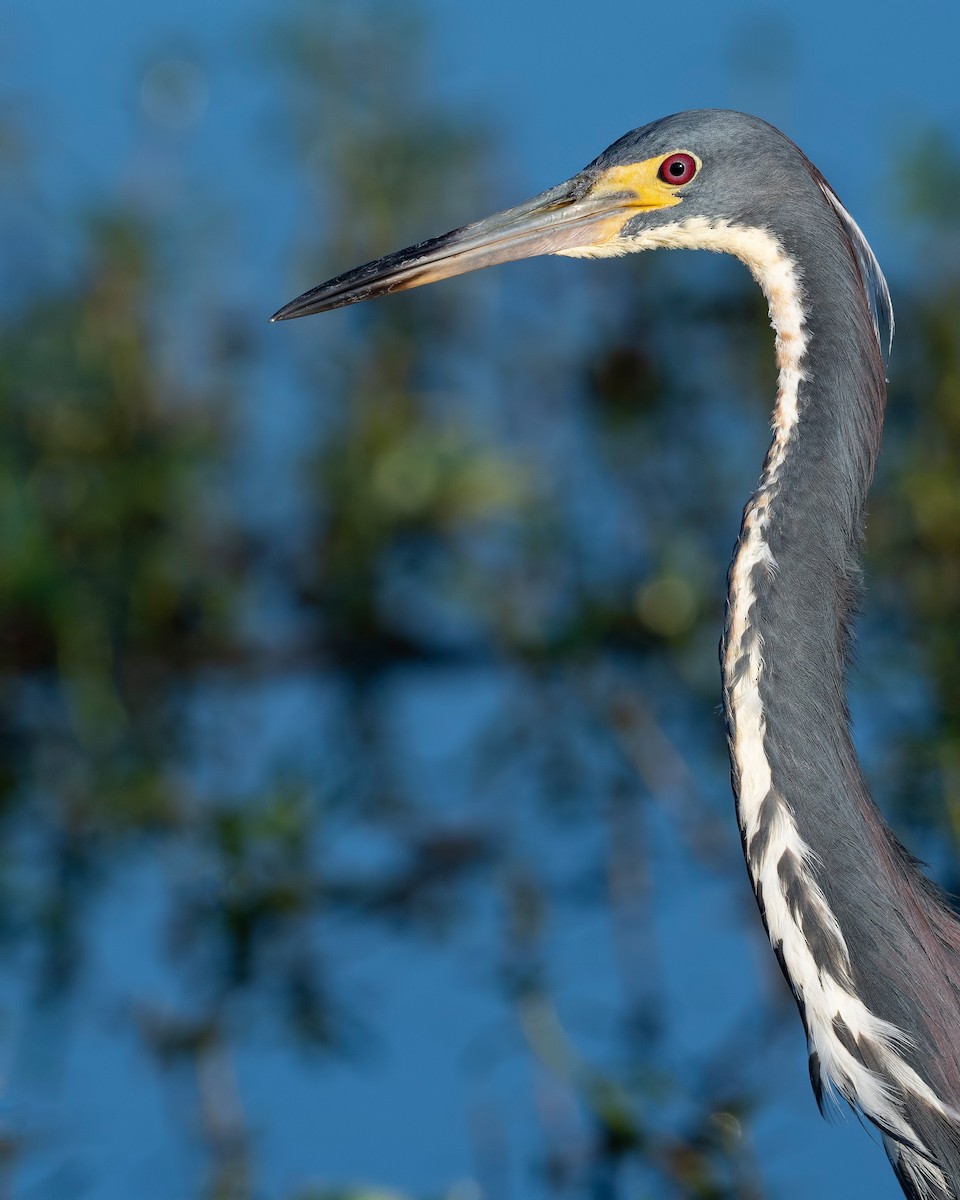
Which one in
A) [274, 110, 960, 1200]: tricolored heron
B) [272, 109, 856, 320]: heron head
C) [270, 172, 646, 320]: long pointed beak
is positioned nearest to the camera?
[274, 110, 960, 1200]: tricolored heron

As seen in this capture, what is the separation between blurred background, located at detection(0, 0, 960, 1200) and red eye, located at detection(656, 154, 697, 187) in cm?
124

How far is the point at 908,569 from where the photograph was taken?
14.0 feet

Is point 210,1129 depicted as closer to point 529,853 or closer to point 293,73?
point 529,853

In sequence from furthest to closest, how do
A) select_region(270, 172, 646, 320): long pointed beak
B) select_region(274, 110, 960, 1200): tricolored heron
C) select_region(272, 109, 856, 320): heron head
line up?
select_region(270, 172, 646, 320): long pointed beak → select_region(272, 109, 856, 320): heron head → select_region(274, 110, 960, 1200): tricolored heron

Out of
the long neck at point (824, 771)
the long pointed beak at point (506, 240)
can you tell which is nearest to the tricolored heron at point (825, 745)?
the long neck at point (824, 771)

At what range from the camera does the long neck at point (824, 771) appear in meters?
2.00

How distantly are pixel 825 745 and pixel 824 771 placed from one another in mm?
28

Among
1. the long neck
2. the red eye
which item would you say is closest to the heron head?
the red eye

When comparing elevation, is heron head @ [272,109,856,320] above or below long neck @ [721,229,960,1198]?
above

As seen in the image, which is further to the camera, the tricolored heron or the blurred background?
the blurred background

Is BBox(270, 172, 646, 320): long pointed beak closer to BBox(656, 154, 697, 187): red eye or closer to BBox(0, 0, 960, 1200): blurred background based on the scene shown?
BBox(656, 154, 697, 187): red eye

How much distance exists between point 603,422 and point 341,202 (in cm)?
93

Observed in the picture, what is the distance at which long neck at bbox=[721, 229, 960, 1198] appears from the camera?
2.00 meters

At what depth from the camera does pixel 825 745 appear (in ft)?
6.58
